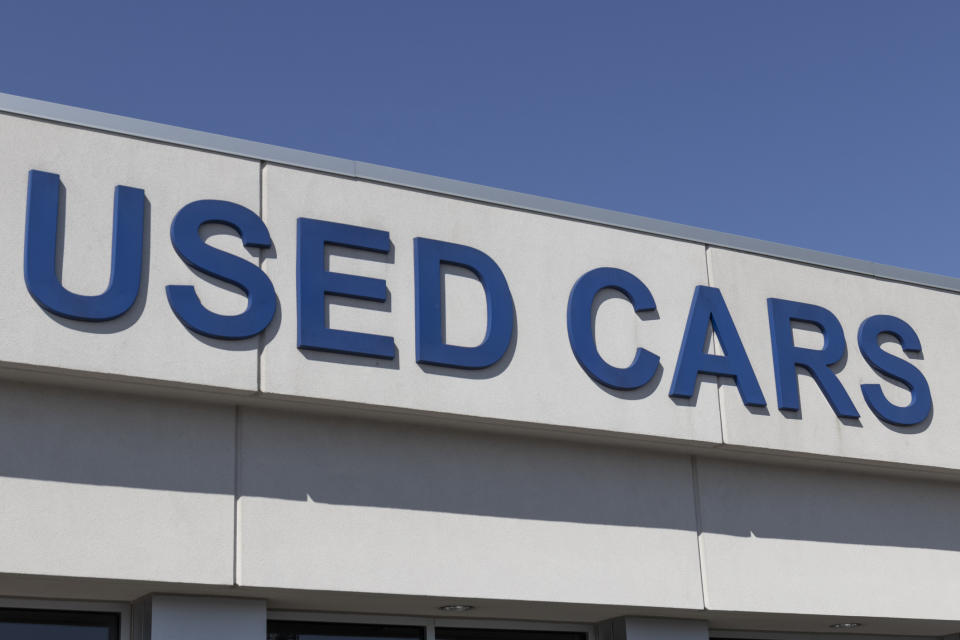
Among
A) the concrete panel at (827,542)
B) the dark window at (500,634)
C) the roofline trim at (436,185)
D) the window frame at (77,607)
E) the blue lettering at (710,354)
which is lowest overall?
the dark window at (500,634)

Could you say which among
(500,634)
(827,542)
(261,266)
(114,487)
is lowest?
(500,634)

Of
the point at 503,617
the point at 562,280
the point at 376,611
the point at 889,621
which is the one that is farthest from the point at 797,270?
the point at 376,611

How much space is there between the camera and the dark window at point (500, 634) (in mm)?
10672

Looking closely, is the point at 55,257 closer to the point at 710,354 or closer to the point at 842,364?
the point at 710,354

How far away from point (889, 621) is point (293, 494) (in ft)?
19.9

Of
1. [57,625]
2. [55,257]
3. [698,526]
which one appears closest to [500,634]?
[698,526]

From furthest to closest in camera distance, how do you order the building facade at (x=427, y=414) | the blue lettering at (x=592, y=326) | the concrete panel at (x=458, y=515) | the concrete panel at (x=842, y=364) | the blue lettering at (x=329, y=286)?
the concrete panel at (x=842, y=364), the blue lettering at (x=592, y=326), the blue lettering at (x=329, y=286), the concrete panel at (x=458, y=515), the building facade at (x=427, y=414)

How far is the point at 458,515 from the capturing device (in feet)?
32.4

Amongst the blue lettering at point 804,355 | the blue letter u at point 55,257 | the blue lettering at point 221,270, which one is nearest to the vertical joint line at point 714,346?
the blue lettering at point 804,355

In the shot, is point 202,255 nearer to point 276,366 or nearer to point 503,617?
point 276,366

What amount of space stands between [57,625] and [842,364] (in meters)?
7.34

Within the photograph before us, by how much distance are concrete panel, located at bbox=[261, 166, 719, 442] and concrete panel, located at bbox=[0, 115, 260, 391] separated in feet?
1.45

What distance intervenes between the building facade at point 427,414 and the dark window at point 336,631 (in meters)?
0.03

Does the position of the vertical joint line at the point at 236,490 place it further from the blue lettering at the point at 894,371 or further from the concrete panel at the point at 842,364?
the blue lettering at the point at 894,371
